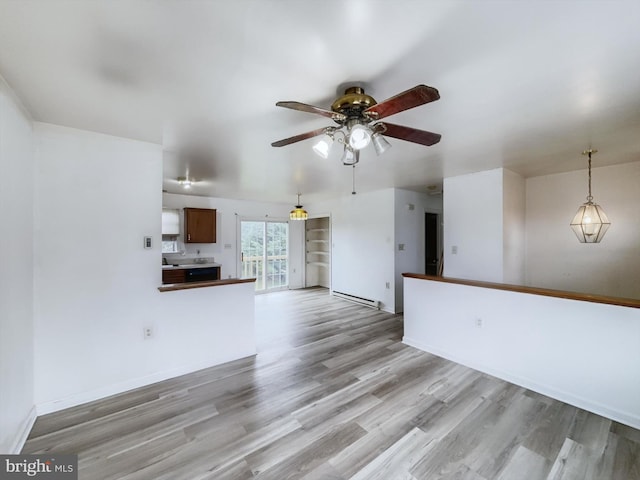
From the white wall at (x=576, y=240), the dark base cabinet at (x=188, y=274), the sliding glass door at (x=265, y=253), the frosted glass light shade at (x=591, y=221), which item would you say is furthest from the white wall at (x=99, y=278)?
the white wall at (x=576, y=240)

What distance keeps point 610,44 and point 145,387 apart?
159 inches

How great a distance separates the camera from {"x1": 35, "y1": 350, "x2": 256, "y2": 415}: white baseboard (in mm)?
2152

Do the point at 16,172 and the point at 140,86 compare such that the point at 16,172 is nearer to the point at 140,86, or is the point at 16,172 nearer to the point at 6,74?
the point at 6,74

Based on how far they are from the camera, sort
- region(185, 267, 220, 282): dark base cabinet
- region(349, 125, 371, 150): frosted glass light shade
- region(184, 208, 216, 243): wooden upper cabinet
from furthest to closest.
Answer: region(184, 208, 216, 243): wooden upper cabinet < region(185, 267, 220, 282): dark base cabinet < region(349, 125, 371, 150): frosted glass light shade

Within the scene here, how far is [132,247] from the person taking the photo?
2.48 metres

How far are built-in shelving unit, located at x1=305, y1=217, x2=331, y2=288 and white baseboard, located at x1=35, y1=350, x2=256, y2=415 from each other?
4.76 metres

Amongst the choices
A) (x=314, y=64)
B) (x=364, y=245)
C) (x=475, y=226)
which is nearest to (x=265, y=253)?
Answer: (x=364, y=245)

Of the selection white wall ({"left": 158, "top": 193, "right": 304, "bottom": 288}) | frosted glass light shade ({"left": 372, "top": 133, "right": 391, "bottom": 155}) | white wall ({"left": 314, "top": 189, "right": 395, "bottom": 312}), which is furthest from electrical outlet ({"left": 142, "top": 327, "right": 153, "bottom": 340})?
white wall ({"left": 314, "top": 189, "right": 395, "bottom": 312})

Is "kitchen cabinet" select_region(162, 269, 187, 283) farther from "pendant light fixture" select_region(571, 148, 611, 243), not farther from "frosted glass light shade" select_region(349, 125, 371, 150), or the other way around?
"pendant light fixture" select_region(571, 148, 611, 243)

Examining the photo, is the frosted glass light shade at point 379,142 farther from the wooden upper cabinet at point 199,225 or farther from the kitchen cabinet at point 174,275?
the wooden upper cabinet at point 199,225

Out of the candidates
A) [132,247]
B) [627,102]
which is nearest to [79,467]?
[132,247]

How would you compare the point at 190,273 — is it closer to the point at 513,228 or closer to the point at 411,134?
the point at 411,134

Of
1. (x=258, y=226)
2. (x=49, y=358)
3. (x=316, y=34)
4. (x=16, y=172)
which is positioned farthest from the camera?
(x=258, y=226)

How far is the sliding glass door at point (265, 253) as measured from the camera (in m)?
6.61
